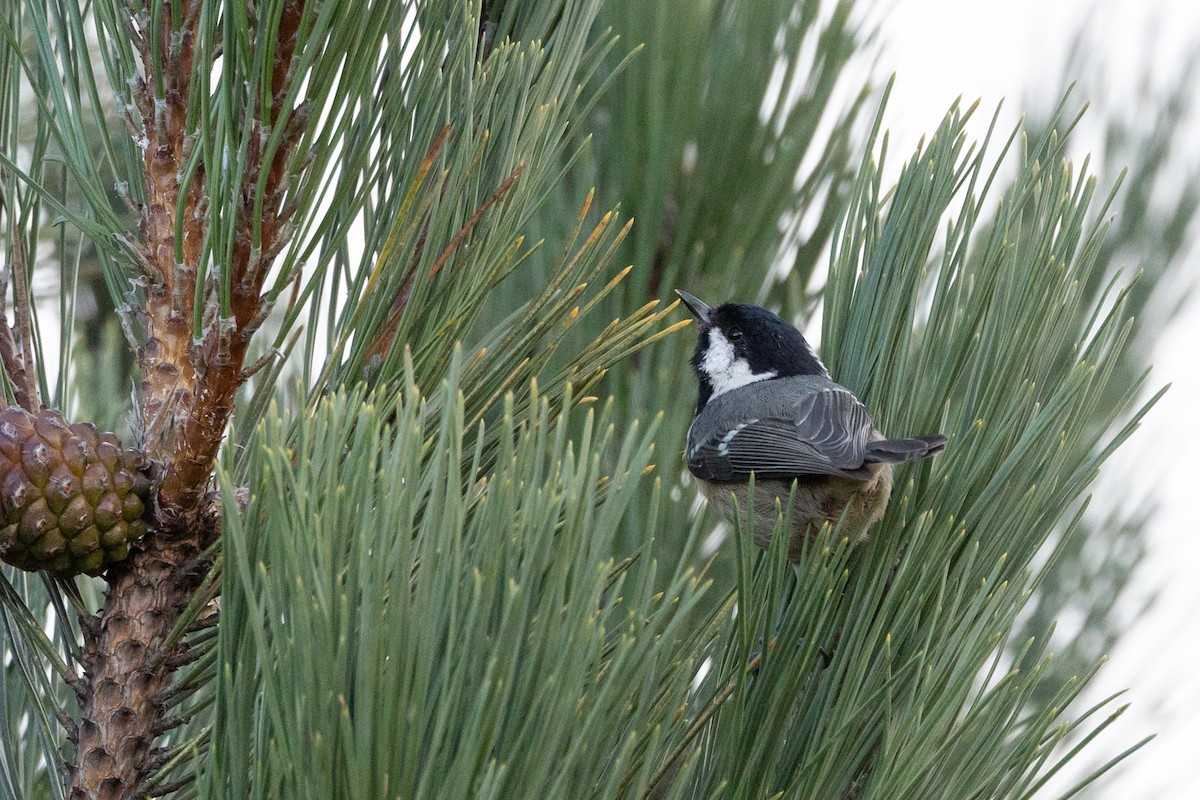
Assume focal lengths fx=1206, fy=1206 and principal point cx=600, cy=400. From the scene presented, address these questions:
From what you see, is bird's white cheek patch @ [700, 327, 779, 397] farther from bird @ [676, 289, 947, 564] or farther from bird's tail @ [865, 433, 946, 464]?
bird's tail @ [865, 433, 946, 464]

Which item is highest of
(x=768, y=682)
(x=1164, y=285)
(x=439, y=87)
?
(x=439, y=87)

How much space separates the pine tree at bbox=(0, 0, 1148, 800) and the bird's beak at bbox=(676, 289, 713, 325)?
0.65 ft

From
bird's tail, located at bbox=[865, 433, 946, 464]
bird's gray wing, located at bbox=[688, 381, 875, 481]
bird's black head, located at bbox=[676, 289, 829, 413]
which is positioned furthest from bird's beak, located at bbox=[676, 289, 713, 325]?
bird's tail, located at bbox=[865, 433, 946, 464]

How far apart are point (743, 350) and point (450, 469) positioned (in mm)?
1114

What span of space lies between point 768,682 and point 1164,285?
78 cm

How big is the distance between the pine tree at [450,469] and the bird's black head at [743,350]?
1.19 feet

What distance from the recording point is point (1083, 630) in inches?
49.5

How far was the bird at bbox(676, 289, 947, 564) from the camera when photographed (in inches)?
Result: 45.7

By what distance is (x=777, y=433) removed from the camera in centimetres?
145

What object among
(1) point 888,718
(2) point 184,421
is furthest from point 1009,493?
(2) point 184,421

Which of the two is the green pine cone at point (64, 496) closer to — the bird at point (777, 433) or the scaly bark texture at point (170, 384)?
the scaly bark texture at point (170, 384)

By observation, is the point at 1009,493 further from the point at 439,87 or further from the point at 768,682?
the point at 439,87

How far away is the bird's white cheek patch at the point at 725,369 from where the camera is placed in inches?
62.6

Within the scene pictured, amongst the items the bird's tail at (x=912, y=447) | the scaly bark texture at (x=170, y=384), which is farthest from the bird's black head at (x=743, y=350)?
the scaly bark texture at (x=170, y=384)
